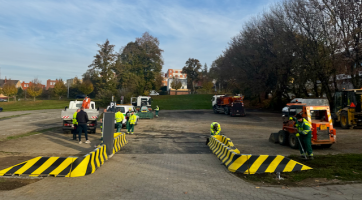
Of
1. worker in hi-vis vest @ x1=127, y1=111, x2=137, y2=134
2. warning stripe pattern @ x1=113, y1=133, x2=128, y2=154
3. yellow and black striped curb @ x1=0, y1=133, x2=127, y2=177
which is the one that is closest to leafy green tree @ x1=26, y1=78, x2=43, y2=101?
worker in hi-vis vest @ x1=127, y1=111, x2=137, y2=134

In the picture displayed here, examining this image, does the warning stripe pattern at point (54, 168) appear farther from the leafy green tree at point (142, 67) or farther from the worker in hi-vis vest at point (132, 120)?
the leafy green tree at point (142, 67)

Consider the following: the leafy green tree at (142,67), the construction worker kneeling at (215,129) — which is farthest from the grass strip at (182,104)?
the construction worker kneeling at (215,129)

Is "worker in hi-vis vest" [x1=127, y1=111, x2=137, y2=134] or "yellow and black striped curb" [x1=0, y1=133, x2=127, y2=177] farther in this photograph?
→ "worker in hi-vis vest" [x1=127, y1=111, x2=137, y2=134]

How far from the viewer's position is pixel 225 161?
8766 millimetres

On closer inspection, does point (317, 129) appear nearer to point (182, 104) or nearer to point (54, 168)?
point (54, 168)

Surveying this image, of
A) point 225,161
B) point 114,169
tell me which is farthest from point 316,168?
point 114,169

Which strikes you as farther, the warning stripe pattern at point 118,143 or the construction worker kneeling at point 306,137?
the warning stripe pattern at point 118,143

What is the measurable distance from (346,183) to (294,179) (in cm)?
119

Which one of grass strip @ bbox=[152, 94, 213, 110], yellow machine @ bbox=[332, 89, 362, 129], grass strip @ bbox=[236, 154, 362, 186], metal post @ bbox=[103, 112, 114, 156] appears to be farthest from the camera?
grass strip @ bbox=[152, 94, 213, 110]

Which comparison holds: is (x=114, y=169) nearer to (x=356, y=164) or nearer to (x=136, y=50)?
(x=356, y=164)

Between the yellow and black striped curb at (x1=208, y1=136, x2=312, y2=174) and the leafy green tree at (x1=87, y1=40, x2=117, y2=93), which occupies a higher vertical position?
the leafy green tree at (x1=87, y1=40, x2=117, y2=93)

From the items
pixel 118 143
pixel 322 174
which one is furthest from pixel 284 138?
pixel 118 143

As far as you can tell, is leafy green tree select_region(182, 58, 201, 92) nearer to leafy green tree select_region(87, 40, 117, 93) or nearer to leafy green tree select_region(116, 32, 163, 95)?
leafy green tree select_region(116, 32, 163, 95)

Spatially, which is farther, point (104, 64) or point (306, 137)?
point (104, 64)
